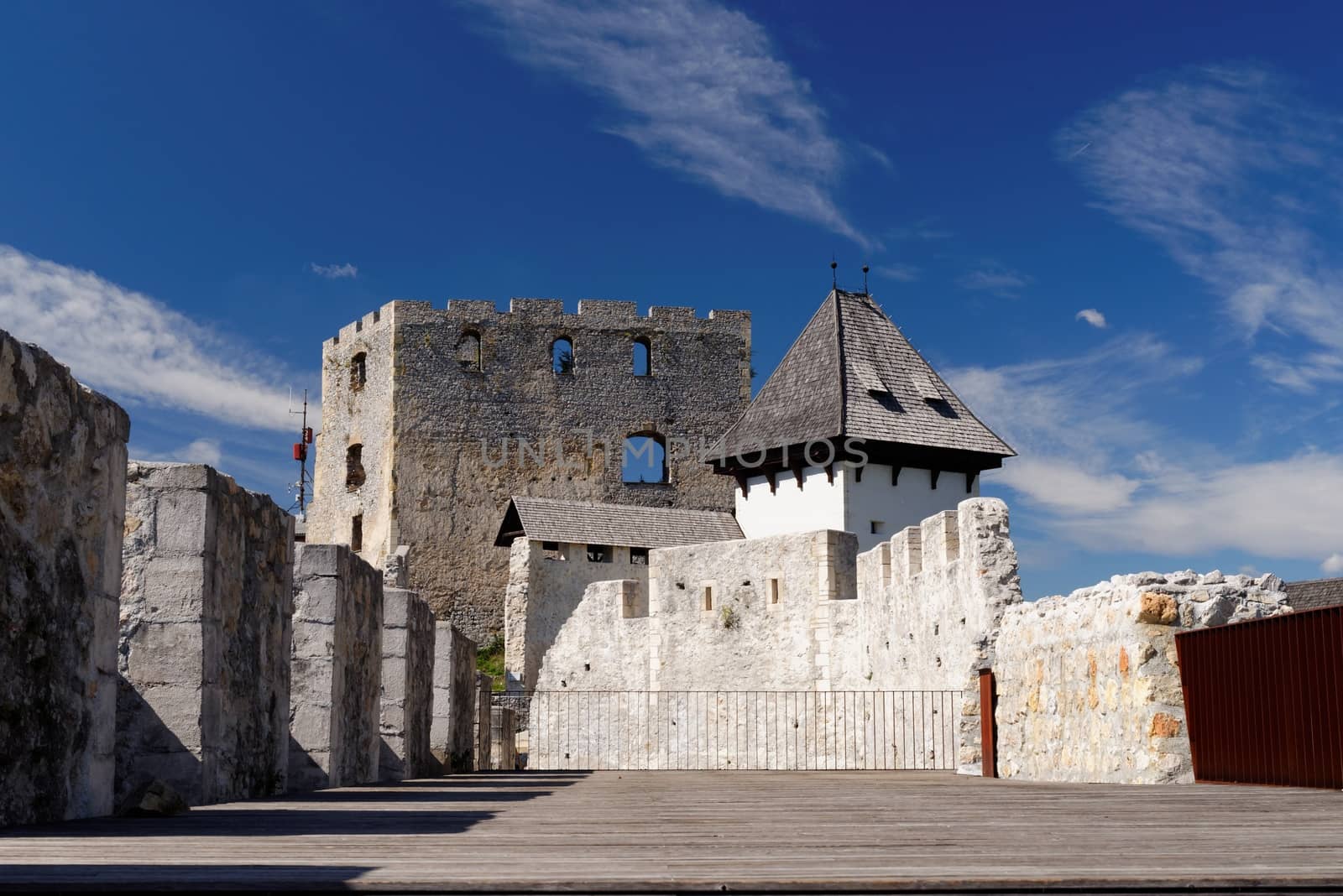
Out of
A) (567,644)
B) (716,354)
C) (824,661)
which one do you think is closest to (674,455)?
(716,354)

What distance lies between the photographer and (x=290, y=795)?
6.93 metres

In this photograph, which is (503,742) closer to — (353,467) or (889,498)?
(889,498)

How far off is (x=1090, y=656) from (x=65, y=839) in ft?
23.9

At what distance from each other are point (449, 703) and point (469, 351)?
29.8 meters

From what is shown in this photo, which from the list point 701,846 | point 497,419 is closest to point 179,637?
point 701,846

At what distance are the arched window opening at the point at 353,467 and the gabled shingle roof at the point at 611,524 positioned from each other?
8.01 meters

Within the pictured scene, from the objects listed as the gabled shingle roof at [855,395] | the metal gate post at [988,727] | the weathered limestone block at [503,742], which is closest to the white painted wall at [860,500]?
the gabled shingle roof at [855,395]

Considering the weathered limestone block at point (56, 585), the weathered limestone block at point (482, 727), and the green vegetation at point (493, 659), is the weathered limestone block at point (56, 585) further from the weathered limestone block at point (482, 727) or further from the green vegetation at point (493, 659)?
the green vegetation at point (493, 659)

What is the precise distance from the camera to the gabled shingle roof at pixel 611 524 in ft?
106

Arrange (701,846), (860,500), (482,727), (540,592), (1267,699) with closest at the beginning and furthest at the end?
(701,846) → (1267,699) → (482,727) → (860,500) → (540,592)

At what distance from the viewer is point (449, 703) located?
42.2 feet

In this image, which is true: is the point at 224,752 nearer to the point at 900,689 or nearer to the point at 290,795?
the point at 290,795

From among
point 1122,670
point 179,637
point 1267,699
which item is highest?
point 179,637

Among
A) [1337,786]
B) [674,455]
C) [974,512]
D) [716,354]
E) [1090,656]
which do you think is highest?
[716,354]
